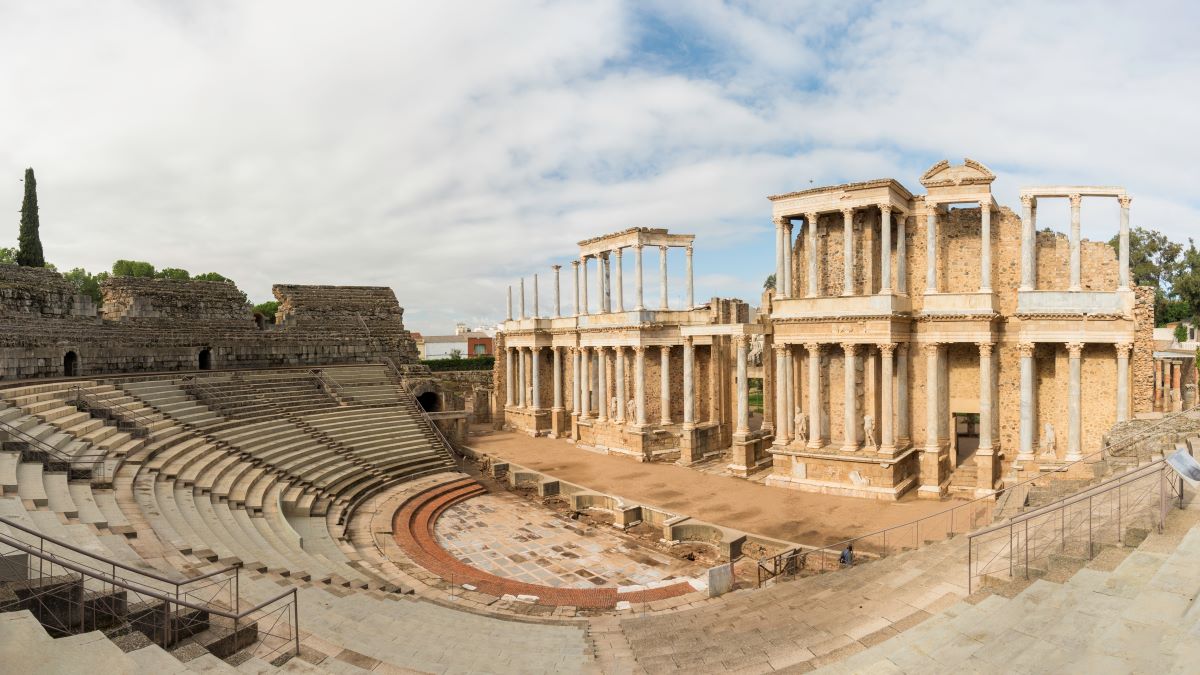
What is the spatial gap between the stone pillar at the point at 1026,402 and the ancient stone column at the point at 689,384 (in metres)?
11.4

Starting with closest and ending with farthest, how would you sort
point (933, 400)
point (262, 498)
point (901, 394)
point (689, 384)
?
point (262, 498), point (933, 400), point (901, 394), point (689, 384)

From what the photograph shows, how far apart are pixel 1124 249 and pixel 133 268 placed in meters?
69.5

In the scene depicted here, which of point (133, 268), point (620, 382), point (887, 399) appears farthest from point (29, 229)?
point (887, 399)

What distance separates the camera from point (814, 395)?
21266 mm

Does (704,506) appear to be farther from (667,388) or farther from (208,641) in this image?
(208,641)

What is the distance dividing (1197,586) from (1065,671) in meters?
2.15

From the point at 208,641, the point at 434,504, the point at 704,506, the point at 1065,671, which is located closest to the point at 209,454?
the point at 434,504

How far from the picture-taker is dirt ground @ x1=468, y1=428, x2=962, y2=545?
17.1m

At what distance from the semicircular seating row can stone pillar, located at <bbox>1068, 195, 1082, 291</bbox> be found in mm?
18434

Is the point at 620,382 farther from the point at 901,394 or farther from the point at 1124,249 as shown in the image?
the point at 1124,249

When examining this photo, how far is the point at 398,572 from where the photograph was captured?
14172 millimetres

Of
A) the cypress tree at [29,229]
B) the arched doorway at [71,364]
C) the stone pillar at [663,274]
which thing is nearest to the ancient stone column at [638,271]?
the stone pillar at [663,274]

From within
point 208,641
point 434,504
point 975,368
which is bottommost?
point 434,504

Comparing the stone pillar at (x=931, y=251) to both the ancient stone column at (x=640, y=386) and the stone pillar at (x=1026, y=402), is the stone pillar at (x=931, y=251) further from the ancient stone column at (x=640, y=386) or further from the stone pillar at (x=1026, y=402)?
the ancient stone column at (x=640, y=386)
